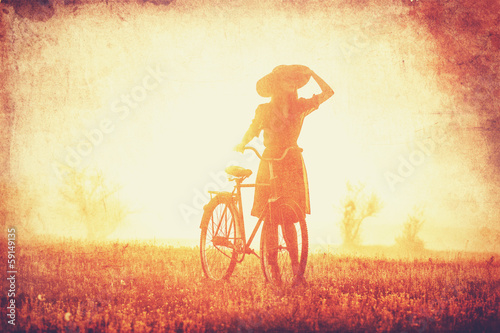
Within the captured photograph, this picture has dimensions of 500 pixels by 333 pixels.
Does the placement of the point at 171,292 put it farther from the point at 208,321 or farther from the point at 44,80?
the point at 44,80

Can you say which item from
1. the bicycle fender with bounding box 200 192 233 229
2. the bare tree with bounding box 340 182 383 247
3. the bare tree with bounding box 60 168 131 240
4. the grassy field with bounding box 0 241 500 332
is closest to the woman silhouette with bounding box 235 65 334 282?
the bicycle fender with bounding box 200 192 233 229

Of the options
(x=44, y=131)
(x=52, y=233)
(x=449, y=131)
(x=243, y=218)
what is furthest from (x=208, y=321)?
(x=52, y=233)

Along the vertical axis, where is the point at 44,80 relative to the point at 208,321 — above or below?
above

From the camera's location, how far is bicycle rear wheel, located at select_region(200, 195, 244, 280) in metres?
6.37

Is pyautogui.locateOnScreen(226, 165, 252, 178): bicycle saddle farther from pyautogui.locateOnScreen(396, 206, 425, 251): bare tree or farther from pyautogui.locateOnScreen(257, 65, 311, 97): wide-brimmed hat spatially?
pyautogui.locateOnScreen(396, 206, 425, 251): bare tree

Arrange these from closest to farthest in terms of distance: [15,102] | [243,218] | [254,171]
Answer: [243,218] < [254,171] < [15,102]

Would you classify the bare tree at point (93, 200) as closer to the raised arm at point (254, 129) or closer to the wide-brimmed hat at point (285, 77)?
the raised arm at point (254, 129)

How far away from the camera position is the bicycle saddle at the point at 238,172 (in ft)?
21.0

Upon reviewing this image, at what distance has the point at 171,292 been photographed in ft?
19.3

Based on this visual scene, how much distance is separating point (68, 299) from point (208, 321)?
87.5 inches

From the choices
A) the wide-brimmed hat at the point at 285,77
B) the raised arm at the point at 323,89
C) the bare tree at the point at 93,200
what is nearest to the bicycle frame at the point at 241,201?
the raised arm at the point at 323,89

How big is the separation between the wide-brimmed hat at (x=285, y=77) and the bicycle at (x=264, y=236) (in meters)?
1.13

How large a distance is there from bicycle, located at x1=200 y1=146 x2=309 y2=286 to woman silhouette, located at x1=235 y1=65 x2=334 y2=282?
266 millimetres

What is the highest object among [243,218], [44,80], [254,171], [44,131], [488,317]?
[44,80]
